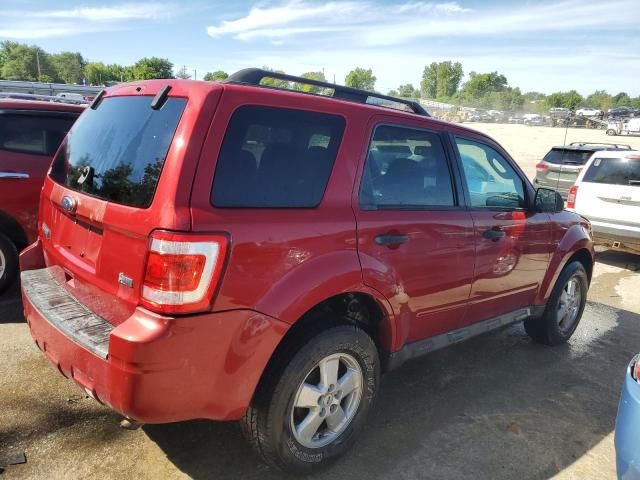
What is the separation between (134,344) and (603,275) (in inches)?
287

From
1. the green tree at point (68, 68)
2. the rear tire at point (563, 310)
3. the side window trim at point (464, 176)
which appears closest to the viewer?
the side window trim at point (464, 176)

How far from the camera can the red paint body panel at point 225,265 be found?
2.06 meters

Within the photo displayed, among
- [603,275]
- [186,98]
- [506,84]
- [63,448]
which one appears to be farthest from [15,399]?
[506,84]

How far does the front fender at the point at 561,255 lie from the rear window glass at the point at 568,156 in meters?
8.12

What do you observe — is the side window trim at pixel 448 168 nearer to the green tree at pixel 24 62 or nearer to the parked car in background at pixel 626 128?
the parked car in background at pixel 626 128

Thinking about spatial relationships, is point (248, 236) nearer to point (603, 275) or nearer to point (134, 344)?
point (134, 344)

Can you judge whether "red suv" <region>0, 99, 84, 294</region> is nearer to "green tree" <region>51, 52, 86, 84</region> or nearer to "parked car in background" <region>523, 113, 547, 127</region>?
"parked car in background" <region>523, 113, 547, 127</region>

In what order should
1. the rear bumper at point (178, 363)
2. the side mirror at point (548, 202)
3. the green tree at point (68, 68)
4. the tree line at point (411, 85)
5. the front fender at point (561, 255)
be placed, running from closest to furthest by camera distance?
the rear bumper at point (178, 363) → the side mirror at point (548, 202) → the front fender at point (561, 255) → the tree line at point (411, 85) → the green tree at point (68, 68)

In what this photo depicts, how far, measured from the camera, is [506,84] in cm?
13912

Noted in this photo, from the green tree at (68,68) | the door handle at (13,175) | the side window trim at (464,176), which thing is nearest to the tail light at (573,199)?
the side window trim at (464,176)

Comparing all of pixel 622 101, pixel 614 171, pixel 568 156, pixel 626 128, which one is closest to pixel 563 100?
pixel 622 101

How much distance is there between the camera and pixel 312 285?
237cm

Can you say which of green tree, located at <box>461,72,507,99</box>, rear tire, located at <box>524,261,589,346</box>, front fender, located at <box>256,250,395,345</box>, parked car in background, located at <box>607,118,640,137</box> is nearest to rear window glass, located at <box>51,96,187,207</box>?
front fender, located at <box>256,250,395,345</box>

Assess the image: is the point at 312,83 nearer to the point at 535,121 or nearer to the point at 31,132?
the point at 31,132
